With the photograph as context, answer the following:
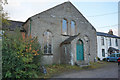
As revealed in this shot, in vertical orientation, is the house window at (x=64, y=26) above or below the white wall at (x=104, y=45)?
above

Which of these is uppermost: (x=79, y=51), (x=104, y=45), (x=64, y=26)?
(x=64, y=26)

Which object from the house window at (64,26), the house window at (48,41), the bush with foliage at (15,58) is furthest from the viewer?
the house window at (64,26)

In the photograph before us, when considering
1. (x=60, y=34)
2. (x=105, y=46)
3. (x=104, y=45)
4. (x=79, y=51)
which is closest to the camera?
(x=79, y=51)

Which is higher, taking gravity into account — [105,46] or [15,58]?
[105,46]

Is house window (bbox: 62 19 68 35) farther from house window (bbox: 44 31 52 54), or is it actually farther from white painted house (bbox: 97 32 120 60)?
white painted house (bbox: 97 32 120 60)

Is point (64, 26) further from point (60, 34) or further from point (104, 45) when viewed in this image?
point (104, 45)

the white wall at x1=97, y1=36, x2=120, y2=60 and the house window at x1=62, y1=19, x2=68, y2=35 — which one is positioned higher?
the house window at x1=62, y1=19, x2=68, y2=35

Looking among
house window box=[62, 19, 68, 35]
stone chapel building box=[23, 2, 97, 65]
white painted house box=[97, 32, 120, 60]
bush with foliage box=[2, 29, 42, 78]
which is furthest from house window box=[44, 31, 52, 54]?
white painted house box=[97, 32, 120, 60]

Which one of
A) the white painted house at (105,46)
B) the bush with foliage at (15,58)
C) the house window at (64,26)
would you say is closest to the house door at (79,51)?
the house window at (64,26)

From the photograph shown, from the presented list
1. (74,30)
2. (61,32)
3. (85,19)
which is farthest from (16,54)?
(85,19)

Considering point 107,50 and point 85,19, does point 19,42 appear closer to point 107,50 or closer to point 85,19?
point 85,19

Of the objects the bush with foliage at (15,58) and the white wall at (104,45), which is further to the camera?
the white wall at (104,45)

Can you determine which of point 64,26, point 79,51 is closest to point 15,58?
point 79,51

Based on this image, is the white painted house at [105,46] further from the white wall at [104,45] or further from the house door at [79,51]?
the house door at [79,51]
